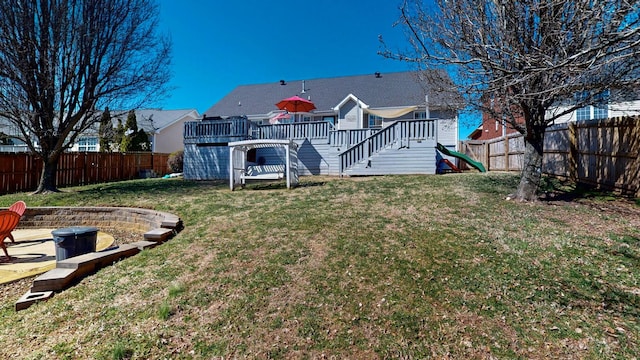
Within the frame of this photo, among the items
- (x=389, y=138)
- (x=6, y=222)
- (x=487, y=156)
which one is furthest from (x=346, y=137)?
(x=6, y=222)

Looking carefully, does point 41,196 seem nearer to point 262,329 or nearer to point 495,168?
point 262,329

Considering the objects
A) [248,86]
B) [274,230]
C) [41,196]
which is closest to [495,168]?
[274,230]

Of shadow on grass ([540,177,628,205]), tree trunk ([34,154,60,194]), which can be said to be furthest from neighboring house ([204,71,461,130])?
tree trunk ([34,154,60,194])

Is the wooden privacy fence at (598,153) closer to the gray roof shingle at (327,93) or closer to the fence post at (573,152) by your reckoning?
the fence post at (573,152)

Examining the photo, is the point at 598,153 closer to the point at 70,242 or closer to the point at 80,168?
the point at 70,242

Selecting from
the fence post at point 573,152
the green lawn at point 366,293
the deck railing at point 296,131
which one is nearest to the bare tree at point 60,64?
the deck railing at point 296,131

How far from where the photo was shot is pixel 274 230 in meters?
5.56

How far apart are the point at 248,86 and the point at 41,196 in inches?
782

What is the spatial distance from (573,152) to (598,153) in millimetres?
1231

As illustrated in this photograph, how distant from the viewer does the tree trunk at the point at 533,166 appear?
6.75 m

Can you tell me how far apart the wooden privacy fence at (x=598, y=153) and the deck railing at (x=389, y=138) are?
380cm

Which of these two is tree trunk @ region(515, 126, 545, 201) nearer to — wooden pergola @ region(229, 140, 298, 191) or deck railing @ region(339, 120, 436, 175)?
deck railing @ region(339, 120, 436, 175)

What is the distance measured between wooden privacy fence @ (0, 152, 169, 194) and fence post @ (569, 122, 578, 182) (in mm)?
19281

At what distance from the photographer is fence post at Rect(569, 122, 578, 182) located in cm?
877
